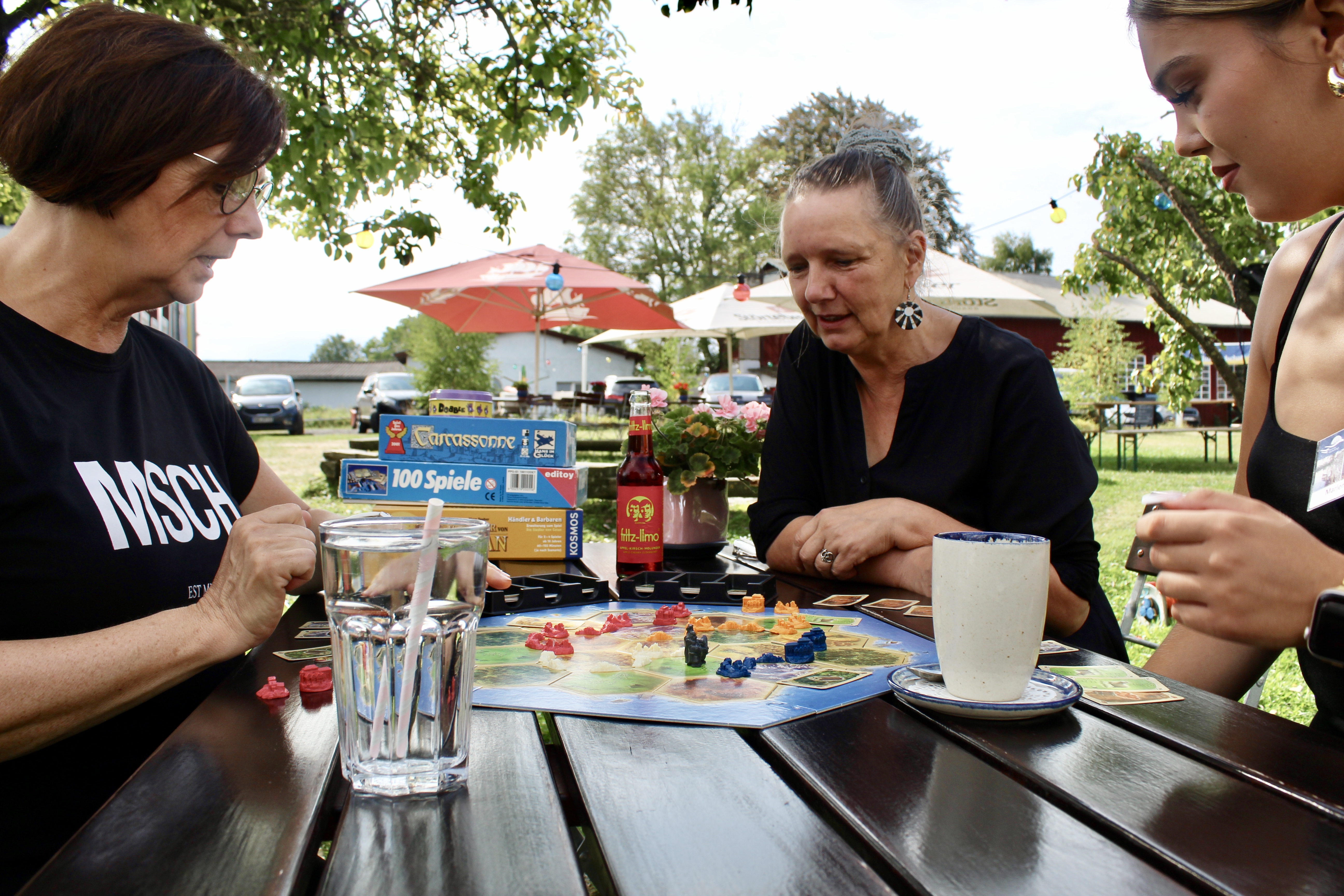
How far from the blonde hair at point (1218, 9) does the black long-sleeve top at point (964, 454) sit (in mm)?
→ 813

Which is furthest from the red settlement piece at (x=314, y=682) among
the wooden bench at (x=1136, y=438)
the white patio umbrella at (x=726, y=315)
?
the wooden bench at (x=1136, y=438)

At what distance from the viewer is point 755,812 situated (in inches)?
26.2

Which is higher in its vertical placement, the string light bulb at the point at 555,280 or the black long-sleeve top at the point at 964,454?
the string light bulb at the point at 555,280

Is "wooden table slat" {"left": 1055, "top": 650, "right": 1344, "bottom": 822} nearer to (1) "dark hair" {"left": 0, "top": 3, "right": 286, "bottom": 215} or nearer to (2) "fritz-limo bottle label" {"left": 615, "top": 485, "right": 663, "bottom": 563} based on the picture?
(2) "fritz-limo bottle label" {"left": 615, "top": 485, "right": 663, "bottom": 563}

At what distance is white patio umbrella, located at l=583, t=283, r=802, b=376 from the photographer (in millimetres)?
12883

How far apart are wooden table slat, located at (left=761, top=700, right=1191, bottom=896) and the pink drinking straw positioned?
1.08 ft

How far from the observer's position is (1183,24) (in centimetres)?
121

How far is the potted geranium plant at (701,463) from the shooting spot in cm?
207

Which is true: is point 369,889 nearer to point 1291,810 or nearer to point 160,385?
point 1291,810

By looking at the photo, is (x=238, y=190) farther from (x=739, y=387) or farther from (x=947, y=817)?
(x=739, y=387)

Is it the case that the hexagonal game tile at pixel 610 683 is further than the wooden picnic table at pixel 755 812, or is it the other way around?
the hexagonal game tile at pixel 610 683

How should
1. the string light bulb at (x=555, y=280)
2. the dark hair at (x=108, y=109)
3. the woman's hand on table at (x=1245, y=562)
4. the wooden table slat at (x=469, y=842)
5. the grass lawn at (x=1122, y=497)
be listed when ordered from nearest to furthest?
the wooden table slat at (x=469, y=842) < the woman's hand on table at (x=1245, y=562) < the dark hair at (x=108, y=109) < the grass lawn at (x=1122, y=497) < the string light bulb at (x=555, y=280)

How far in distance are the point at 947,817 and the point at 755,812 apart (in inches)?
5.7

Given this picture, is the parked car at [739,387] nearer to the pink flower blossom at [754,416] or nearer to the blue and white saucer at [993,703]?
the pink flower blossom at [754,416]
